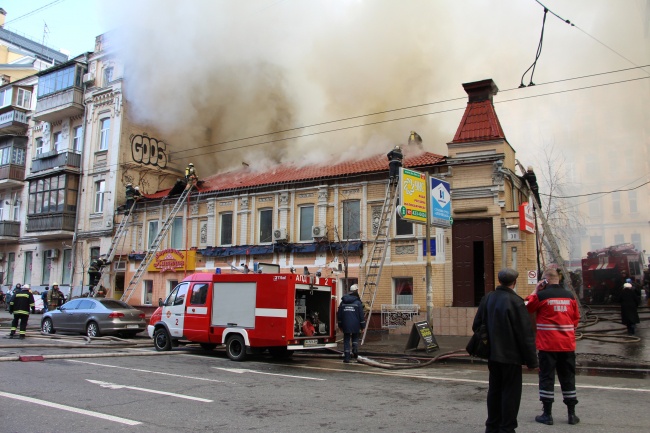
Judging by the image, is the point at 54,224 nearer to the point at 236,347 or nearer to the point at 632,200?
the point at 236,347

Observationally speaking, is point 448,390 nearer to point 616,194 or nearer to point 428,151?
point 428,151

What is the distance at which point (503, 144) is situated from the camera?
17.9m

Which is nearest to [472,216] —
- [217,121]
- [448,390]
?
[448,390]

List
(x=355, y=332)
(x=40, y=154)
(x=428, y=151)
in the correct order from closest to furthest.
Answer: (x=355, y=332) < (x=428, y=151) < (x=40, y=154)

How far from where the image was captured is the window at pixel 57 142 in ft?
108

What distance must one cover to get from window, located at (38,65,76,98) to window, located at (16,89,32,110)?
371 centimetres

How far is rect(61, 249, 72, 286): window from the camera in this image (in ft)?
103

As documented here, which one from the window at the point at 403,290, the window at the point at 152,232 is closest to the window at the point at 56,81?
the window at the point at 152,232

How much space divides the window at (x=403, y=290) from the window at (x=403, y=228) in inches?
66.4

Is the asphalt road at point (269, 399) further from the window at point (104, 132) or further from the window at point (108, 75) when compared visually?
the window at point (108, 75)

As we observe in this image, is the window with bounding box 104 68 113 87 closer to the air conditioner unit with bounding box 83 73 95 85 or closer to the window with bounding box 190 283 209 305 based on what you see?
the air conditioner unit with bounding box 83 73 95 85

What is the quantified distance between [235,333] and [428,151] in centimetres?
1198

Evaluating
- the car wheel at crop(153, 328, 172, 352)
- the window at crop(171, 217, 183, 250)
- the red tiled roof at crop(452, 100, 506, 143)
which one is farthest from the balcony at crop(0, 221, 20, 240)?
the red tiled roof at crop(452, 100, 506, 143)

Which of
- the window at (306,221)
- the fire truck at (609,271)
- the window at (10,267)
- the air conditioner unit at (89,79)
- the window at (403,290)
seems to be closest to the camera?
the window at (403,290)
